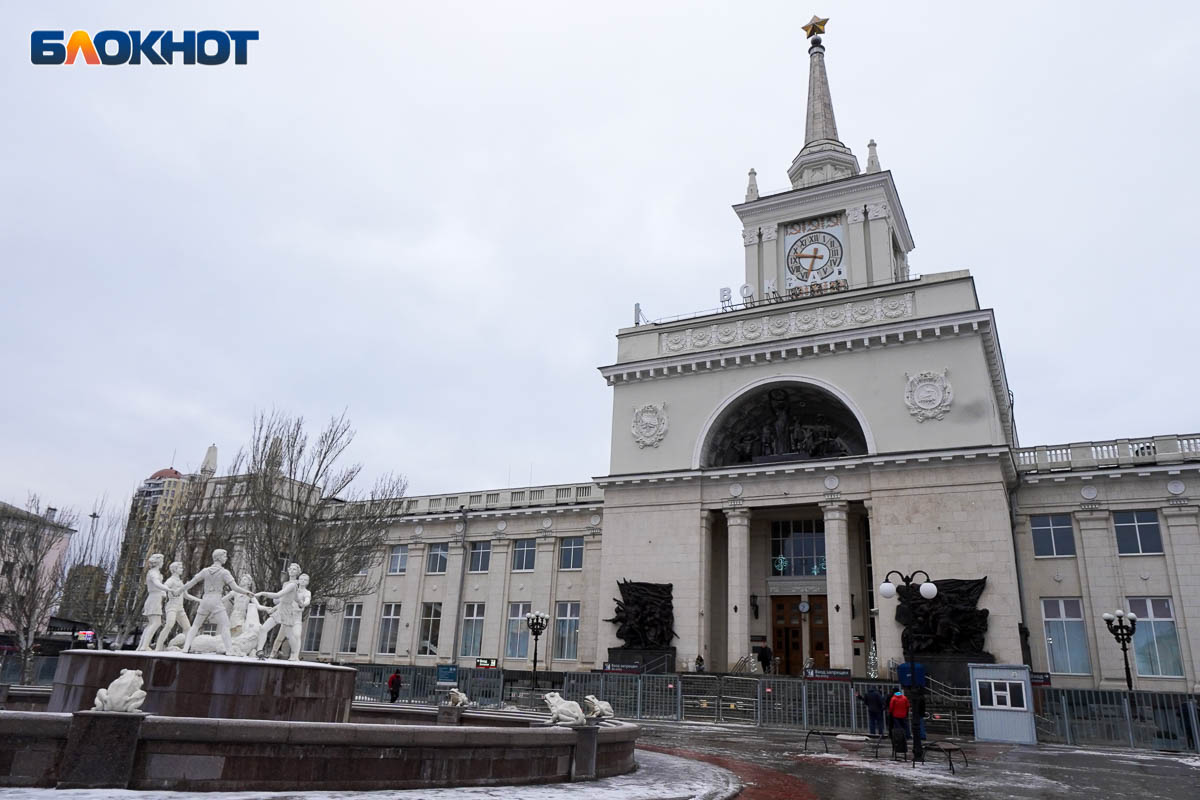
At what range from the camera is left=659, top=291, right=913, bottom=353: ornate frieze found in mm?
33750

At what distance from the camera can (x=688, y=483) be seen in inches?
1398

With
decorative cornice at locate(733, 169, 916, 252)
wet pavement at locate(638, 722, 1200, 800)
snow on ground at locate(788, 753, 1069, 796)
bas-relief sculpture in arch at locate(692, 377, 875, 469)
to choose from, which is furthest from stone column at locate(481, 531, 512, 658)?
snow on ground at locate(788, 753, 1069, 796)

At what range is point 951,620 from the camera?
28.1m

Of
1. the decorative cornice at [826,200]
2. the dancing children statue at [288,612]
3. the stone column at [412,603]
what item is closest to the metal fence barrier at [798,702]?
the stone column at [412,603]

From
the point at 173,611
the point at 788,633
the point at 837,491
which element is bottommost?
the point at 173,611

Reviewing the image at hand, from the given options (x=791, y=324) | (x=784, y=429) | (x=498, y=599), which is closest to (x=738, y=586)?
(x=784, y=429)

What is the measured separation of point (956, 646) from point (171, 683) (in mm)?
25327

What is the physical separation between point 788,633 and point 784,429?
29.4ft

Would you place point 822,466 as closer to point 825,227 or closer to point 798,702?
point 798,702

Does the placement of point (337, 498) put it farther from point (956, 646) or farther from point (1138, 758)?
point (1138, 758)

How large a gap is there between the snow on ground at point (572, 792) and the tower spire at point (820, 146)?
3370cm

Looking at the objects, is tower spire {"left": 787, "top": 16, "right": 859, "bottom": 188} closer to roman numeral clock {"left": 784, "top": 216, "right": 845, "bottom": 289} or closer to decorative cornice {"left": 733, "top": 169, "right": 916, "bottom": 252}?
decorative cornice {"left": 733, "top": 169, "right": 916, "bottom": 252}

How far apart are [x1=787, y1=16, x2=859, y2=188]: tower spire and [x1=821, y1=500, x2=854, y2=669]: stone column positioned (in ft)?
59.4

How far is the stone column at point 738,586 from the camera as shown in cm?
3247
